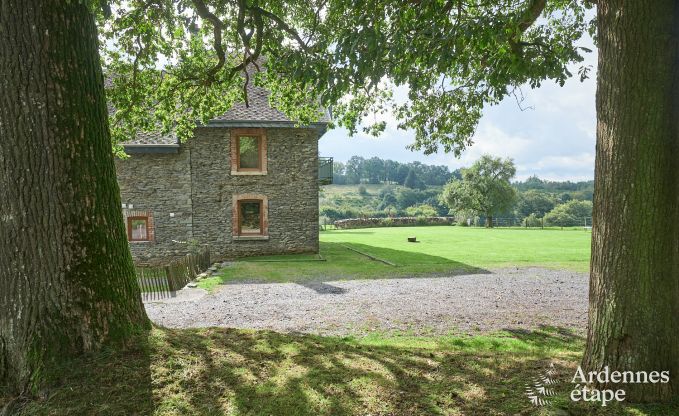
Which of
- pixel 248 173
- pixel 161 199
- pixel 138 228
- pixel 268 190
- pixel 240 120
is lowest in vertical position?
pixel 138 228

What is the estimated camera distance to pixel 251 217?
2033 cm

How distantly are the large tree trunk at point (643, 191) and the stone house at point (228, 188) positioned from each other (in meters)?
16.1

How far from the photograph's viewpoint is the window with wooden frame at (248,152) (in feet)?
64.5

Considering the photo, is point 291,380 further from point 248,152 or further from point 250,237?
point 248,152

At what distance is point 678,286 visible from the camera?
3426 mm

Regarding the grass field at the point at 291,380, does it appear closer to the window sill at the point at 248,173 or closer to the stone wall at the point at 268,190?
the stone wall at the point at 268,190

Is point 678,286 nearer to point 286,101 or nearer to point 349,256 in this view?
point 286,101

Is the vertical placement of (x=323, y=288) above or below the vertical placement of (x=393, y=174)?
below

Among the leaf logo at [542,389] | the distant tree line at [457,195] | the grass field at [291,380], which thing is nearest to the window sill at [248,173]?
the grass field at [291,380]

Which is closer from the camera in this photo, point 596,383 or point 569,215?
point 596,383

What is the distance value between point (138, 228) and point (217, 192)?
3915 mm

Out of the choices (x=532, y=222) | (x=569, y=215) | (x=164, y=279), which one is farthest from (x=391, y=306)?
(x=569, y=215)

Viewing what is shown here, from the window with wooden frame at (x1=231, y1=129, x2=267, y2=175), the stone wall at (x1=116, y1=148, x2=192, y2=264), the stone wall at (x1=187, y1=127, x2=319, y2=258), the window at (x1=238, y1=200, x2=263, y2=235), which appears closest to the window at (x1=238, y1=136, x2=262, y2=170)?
the window with wooden frame at (x1=231, y1=129, x2=267, y2=175)

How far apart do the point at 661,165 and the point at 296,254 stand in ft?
58.3
